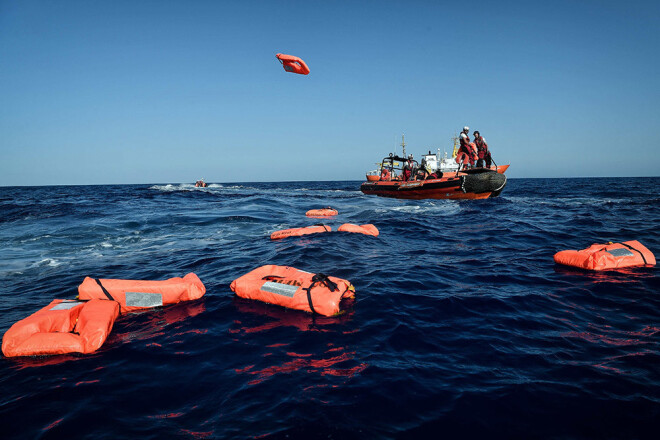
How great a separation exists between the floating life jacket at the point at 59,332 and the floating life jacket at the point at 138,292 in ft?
2.37

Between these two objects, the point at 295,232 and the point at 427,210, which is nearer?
the point at 295,232

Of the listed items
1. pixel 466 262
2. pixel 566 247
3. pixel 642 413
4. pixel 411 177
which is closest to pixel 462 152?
pixel 411 177

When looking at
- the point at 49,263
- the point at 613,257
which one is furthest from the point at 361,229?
the point at 49,263

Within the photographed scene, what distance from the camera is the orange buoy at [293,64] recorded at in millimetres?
9188

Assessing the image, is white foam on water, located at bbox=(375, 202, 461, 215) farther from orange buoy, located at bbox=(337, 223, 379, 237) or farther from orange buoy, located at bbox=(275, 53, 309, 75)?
orange buoy, located at bbox=(275, 53, 309, 75)

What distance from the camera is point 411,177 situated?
1076 inches

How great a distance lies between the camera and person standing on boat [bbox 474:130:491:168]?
19.7m

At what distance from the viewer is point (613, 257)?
6707 millimetres

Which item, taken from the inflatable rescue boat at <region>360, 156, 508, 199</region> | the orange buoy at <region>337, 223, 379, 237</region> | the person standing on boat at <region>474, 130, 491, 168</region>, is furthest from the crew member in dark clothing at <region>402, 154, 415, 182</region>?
the orange buoy at <region>337, 223, 379, 237</region>

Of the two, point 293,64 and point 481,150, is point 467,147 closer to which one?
point 481,150

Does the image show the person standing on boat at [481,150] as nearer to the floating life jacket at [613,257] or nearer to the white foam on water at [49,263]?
the floating life jacket at [613,257]

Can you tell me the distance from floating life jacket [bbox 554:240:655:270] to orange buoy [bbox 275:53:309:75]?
9022mm

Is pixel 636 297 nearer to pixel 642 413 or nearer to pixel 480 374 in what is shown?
pixel 642 413

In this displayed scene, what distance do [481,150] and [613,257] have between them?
15.4 metres
